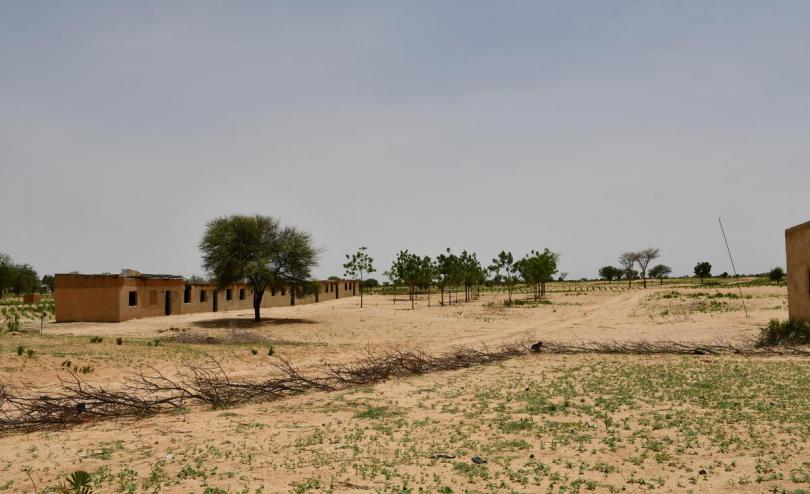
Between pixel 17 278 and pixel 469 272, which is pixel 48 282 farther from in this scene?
pixel 469 272

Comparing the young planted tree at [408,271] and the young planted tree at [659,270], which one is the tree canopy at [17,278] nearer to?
the young planted tree at [408,271]

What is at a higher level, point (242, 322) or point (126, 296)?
point (126, 296)

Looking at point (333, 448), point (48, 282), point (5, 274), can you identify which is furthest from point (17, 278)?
point (333, 448)

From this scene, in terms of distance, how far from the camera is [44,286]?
114 metres

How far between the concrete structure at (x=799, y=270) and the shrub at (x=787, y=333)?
0.51 m

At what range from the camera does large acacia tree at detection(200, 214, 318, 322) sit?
4062 cm

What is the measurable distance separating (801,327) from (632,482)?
1796 cm

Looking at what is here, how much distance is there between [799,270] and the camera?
22359 millimetres

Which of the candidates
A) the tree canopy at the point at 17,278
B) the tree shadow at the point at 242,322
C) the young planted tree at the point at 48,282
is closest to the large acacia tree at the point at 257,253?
the tree shadow at the point at 242,322

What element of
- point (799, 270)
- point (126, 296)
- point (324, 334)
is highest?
point (799, 270)

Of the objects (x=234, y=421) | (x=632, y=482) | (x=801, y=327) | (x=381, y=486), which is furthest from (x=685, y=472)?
(x=801, y=327)

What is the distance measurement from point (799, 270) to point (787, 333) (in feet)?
8.56

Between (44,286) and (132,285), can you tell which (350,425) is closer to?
(132,285)

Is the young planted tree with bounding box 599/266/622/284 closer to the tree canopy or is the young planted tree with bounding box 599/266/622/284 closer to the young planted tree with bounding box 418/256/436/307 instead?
the young planted tree with bounding box 418/256/436/307
